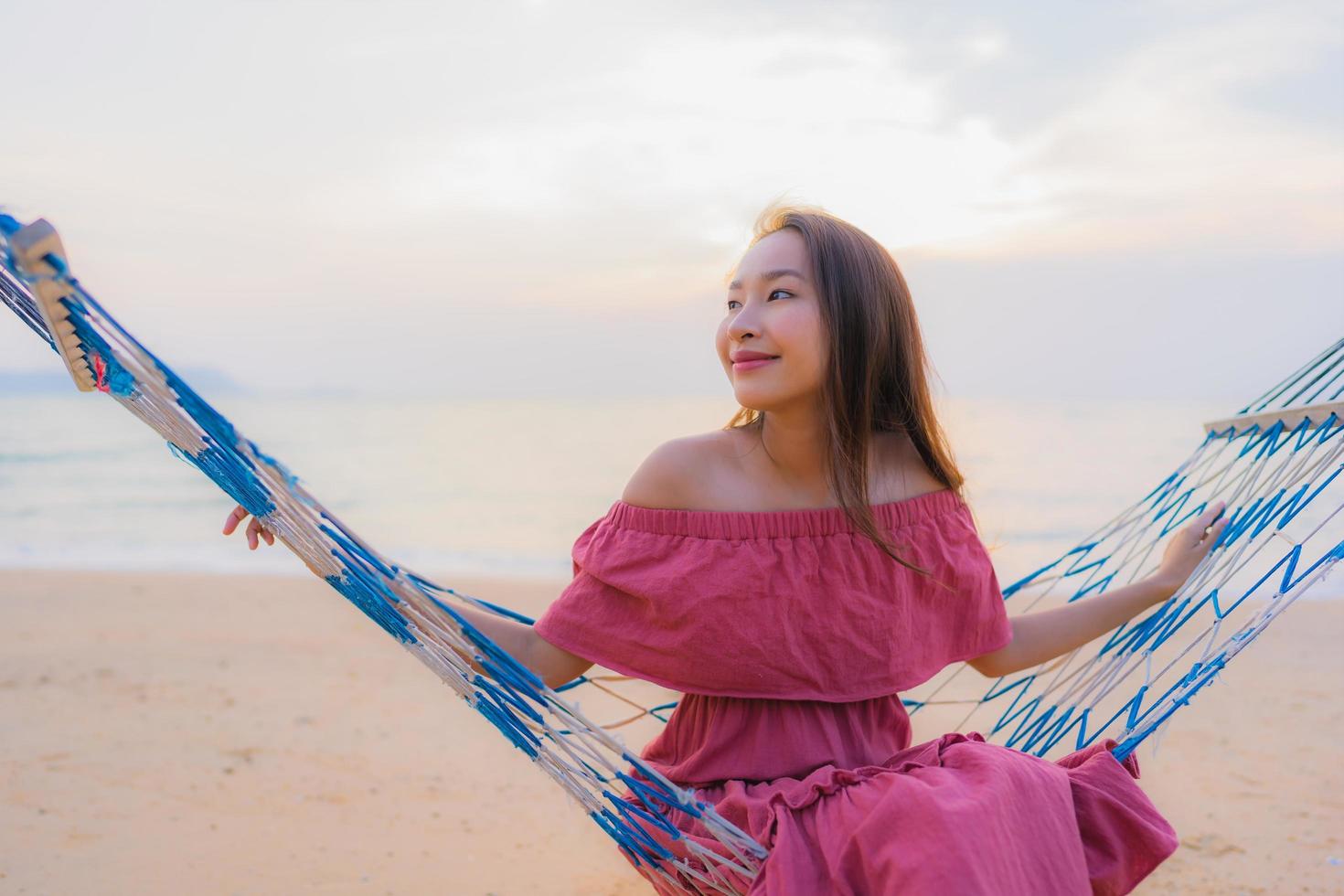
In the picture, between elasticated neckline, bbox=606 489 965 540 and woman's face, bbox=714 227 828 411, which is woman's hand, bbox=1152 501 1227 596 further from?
woman's face, bbox=714 227 828 411

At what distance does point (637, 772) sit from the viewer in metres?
1.46

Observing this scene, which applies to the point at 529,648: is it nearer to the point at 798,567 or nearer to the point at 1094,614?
the point at 798,567

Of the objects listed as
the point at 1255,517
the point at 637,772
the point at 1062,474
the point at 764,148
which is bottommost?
the point at 1062,474

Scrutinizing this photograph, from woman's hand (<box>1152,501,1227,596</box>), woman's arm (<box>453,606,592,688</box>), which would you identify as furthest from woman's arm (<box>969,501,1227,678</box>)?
woman's arm (<box>453,606,592,688</box>)

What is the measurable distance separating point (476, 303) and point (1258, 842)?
63.6 feet

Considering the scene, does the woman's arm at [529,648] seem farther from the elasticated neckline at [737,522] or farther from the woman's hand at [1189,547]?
the woman's hand at [1189,547]

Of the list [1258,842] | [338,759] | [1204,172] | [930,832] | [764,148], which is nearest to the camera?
[930,832]

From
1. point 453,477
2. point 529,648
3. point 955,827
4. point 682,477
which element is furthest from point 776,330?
point 453,477

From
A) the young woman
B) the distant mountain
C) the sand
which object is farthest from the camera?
the distant mountain

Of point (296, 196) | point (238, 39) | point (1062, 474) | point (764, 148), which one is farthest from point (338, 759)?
point (296, 196)

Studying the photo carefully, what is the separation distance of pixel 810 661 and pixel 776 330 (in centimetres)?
46

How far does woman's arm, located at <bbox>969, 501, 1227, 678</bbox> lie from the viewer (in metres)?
1.73

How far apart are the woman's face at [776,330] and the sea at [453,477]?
1.30ft

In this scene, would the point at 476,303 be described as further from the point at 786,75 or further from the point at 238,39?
the point at 786,75
